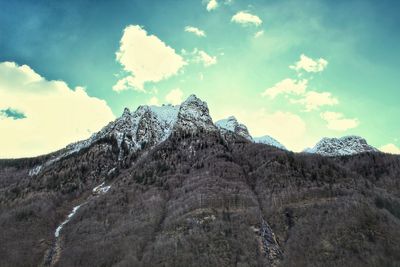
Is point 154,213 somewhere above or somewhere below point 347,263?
above

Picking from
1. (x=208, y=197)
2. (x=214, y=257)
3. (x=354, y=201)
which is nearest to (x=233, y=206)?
(x=208, y=197)

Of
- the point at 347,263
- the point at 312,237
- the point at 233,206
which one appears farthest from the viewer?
the point at 233,206

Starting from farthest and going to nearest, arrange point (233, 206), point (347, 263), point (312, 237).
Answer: point (233, 206) → point (312, 237) → point (347, 263)

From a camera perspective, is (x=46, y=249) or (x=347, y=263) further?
(x=46, y=249)

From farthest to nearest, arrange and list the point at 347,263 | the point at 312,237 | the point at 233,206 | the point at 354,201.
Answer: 1. the point at 233,206
2. the point at 354,201
3. the point at 312,237
4. the point at 347,263

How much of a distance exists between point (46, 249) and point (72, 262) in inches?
890

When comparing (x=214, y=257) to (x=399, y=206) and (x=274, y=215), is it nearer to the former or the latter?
(x=274, y=215)

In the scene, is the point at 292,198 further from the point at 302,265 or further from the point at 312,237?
the point at 302,265

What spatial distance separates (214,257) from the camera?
154m

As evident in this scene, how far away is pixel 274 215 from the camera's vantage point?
186 meters

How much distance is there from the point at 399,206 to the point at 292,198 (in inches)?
2073

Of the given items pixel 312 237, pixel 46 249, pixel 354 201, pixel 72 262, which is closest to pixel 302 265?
pixel 312 237

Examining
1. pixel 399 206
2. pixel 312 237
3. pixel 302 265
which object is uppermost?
pixel 399 206

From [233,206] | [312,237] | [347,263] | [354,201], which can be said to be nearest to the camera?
[347,263]
